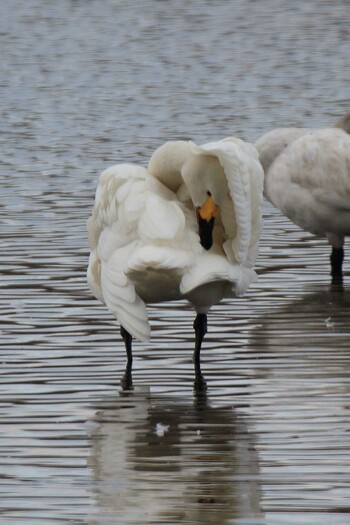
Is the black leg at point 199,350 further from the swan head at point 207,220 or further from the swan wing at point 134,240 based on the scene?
the swan head at point 207,220

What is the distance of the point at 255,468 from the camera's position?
733 cm

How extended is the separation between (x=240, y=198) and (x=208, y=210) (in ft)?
0.79

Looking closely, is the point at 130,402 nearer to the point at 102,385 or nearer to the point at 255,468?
the point at 102,385

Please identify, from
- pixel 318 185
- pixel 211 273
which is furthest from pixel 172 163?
pixel 318 185

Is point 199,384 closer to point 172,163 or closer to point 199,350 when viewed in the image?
point 199,350

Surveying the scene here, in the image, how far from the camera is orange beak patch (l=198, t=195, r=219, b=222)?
8742mm

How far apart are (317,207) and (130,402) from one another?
4.23m

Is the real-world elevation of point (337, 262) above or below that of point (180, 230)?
below

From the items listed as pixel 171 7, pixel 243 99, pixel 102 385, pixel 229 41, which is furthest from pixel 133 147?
pixel 171 7

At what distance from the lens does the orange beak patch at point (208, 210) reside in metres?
8.74

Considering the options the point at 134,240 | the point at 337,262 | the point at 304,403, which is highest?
the point at 134,240

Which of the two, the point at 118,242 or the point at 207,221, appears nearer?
the point at 207,221

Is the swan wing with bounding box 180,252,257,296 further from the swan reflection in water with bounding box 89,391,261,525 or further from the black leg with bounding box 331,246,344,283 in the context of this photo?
the black leg with bounding box 331,246,344,283

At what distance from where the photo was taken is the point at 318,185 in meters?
12.6
